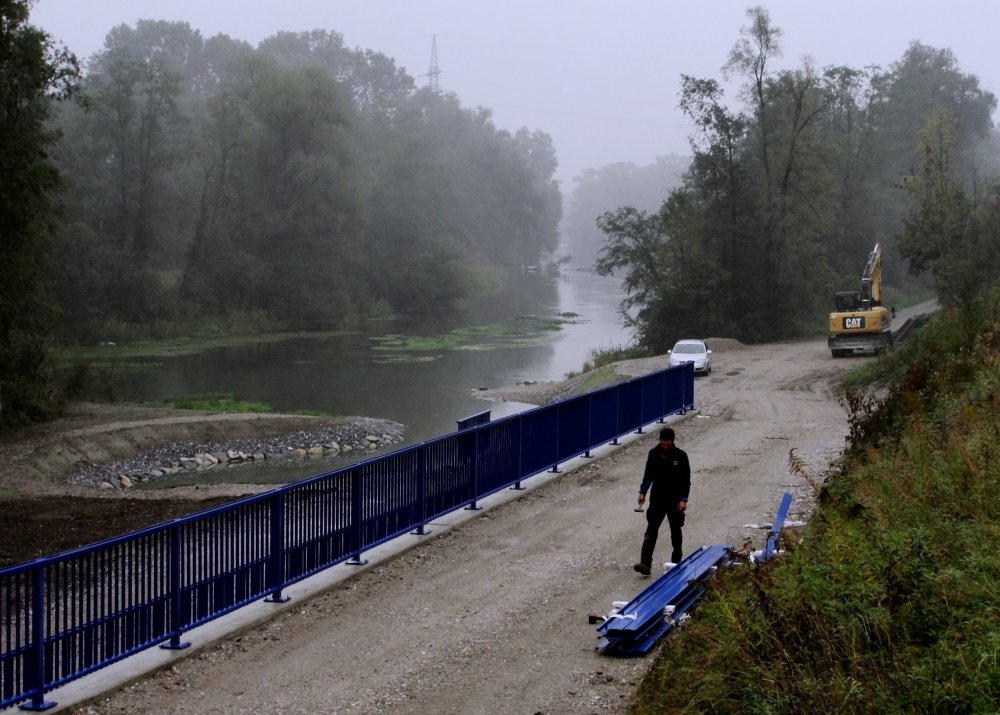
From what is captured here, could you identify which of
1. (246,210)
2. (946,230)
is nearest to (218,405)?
(946,230)

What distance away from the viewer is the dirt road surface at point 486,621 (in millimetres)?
9586

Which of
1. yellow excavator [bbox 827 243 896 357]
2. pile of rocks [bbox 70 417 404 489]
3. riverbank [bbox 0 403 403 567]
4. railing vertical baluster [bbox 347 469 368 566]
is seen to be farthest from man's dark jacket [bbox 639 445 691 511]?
yellow excavator [bbox 827 243 896 357]

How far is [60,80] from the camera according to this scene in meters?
35.6

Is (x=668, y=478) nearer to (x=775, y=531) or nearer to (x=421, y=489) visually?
(x=775, y=531)

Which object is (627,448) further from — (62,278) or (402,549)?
(62,278)

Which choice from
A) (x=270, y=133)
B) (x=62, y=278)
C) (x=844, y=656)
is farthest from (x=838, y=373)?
(x=270, y=133)

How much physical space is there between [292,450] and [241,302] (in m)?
50.8

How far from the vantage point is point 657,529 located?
1330 centimetres

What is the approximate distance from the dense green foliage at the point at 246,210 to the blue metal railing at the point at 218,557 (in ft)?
186

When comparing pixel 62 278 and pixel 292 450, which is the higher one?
pixel 62 278

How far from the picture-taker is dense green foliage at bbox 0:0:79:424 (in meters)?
29.4

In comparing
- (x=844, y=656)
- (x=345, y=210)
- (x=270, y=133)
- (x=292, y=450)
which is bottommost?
(x=292, y=450)

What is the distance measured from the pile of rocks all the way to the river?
189 cm

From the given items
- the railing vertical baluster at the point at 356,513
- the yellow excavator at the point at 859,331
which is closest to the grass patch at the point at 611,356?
the yellow excavator at the point at 859,331
